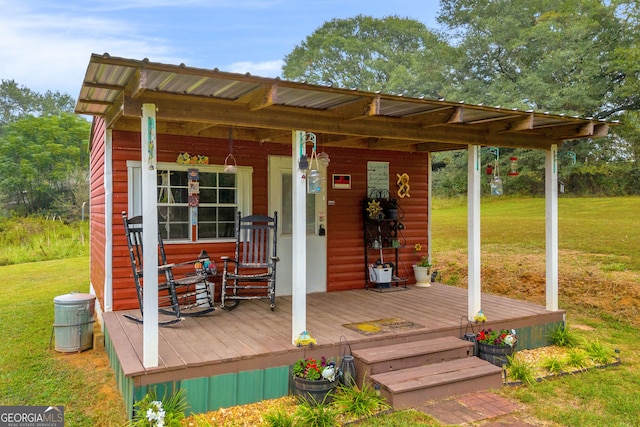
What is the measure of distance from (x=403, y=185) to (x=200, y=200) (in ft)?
9.95

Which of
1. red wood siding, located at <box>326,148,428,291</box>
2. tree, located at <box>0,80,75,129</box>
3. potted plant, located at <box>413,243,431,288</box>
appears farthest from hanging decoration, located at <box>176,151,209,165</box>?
tree, located at <box>0,80,75,129</box>

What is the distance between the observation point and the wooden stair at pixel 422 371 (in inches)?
141

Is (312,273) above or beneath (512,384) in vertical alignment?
above

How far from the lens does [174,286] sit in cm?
454

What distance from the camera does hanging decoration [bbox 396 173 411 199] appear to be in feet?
23.0

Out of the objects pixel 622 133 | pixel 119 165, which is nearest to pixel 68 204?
pixel 119 165

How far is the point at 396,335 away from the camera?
13.8ft

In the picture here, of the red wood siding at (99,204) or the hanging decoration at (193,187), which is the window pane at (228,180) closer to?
the hanging decoration at (193,187)

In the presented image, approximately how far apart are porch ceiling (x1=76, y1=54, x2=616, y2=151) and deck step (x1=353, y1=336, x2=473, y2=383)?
1924 mm

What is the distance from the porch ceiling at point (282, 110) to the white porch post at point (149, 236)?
17 cm

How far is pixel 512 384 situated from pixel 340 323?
63.8 inches

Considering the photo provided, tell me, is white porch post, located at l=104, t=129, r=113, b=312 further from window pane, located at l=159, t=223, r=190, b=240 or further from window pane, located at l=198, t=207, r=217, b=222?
window pane, located at l=198, t=207, r=217, b=222

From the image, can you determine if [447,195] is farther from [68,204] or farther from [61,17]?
[61,17]

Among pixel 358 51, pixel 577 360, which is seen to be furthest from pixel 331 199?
pixel 358 51
